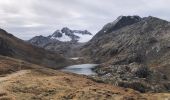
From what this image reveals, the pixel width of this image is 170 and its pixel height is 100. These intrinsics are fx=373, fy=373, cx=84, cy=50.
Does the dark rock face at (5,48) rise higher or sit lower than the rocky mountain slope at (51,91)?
higher

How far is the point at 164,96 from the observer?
149ft

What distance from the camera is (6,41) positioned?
18512 cm

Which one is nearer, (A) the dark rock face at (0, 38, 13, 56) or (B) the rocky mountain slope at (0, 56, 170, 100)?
(B) the rocky mountain slope at (0, 56, 170, 100)

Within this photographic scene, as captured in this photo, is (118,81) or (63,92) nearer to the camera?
(63,92)

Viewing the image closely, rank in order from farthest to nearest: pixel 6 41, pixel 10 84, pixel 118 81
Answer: pixel 6 41
pixel 118 81
pixel 10 84

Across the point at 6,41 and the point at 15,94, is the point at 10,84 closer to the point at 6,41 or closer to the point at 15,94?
the point at 15,94

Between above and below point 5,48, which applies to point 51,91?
below

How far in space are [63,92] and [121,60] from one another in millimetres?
158316

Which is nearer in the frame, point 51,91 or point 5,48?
point 51,91

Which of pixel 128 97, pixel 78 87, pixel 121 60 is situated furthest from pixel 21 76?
pixel 121 60

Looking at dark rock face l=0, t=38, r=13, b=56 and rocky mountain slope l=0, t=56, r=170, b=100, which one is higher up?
dark rock face l=0, t=38, r=13, b=56

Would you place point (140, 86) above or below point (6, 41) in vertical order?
below

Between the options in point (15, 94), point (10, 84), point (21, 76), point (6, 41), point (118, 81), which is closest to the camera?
point (15, 94)

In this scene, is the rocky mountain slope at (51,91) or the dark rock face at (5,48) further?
the dark rock face at (5,48)
